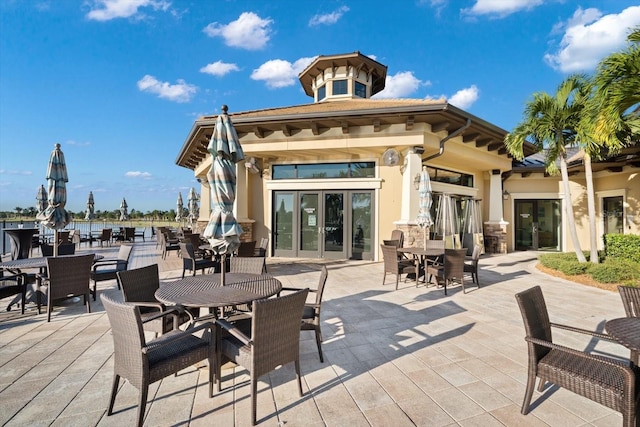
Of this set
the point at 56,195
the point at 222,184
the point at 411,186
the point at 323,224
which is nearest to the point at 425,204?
the point at 411,186

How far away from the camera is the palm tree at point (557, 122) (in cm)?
750

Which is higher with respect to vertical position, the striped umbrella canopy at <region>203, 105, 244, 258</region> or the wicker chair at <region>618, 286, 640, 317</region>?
the striped umbrella canopy at <region>203, 105, 244, 258</region>

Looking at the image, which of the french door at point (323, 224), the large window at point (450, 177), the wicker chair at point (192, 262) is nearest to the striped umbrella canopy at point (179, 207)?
the french door at point (323, 224)

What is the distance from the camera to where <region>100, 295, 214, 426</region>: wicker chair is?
6.21 ft

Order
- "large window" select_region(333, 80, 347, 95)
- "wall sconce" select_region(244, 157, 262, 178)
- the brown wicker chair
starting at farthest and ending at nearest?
"large window" select_region(333, 80, 347, 95), "wall sconce" select_region(244, 157, 262, 178), the brown wicker chair

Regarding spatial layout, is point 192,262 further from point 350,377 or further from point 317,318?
point 350,377

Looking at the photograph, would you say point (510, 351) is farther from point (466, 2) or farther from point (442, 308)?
point (466, 2)

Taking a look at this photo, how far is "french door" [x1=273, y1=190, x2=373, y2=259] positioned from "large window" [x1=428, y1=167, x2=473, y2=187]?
2597mm

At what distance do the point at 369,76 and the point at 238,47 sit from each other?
545 cm

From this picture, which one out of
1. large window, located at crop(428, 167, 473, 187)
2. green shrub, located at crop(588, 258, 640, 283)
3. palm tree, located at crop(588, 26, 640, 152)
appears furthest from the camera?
large window, located at crop(428, 167, 473, 187)

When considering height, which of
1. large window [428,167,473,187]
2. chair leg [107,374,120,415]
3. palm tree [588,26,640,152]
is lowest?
chair leg [107,374,120,415]

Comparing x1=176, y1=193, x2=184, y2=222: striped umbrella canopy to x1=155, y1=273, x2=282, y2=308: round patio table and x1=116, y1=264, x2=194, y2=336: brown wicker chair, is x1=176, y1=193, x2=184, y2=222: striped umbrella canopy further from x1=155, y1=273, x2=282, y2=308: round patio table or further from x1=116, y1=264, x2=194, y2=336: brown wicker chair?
x1=155, y1=273, x2=282, y2=308: round patio table

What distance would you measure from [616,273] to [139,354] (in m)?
8.27

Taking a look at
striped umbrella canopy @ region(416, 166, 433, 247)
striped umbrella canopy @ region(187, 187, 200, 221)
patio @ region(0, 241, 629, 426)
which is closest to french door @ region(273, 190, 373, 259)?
striped umbrella canopy @ region(416, 166, 433, 247)
